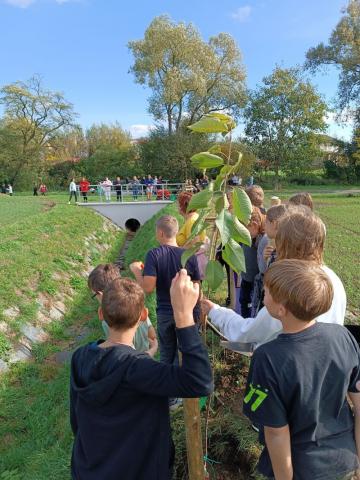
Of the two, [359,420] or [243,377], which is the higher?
[359,420]

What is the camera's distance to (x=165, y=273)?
368cm

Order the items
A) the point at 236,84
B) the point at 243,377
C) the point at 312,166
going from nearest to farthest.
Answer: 1. the point at 243,377
2. the point at 236,84
3. the point at 312,166

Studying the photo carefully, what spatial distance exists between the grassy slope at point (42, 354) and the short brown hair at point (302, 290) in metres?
2.87

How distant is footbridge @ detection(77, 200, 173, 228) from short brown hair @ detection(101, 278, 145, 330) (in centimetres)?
2182

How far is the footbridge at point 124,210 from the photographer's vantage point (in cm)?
2364

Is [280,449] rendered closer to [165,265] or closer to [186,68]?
[165,265]

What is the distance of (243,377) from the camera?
12.0ft

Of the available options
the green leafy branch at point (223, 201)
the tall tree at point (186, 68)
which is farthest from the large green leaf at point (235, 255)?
the tall tree at point (186, 68)

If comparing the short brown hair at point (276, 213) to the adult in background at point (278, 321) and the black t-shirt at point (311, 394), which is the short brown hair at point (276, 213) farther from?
the black t-shirt at point (311, 394)

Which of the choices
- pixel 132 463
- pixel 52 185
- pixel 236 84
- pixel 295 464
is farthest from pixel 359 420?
pixel 52 185

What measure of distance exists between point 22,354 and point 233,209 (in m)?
6.51

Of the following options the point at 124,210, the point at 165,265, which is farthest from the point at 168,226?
the point at 124,210

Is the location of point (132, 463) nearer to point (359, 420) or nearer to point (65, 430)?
point (359, 420)

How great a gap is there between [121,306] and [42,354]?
6.13m
